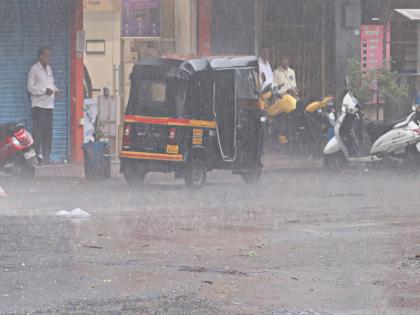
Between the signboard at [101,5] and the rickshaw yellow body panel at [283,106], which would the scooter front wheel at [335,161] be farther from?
the signboard at [101,5]

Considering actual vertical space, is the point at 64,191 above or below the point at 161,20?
below

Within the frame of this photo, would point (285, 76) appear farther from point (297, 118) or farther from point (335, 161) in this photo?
point (335, 161)

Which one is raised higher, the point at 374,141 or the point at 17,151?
the point at 374,141

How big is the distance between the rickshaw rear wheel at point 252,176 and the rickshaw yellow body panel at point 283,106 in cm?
488

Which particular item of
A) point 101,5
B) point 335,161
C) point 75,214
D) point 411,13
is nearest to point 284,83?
point 411,13

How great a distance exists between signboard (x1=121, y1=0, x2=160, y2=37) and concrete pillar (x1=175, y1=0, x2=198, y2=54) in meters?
0.59

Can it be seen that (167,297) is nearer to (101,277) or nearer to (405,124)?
(101,277)

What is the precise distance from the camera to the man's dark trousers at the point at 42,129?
65.7 feet

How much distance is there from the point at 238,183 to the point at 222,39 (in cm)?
604

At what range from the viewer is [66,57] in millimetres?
21078

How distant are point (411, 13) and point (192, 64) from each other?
29.2 ft

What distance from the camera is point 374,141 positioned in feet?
66.1

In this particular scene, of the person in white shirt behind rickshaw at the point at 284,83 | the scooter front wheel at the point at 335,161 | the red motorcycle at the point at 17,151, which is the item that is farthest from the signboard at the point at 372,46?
the red motorcycle at the point at 17,151

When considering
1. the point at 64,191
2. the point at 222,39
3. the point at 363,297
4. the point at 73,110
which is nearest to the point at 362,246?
the point at 363,297
